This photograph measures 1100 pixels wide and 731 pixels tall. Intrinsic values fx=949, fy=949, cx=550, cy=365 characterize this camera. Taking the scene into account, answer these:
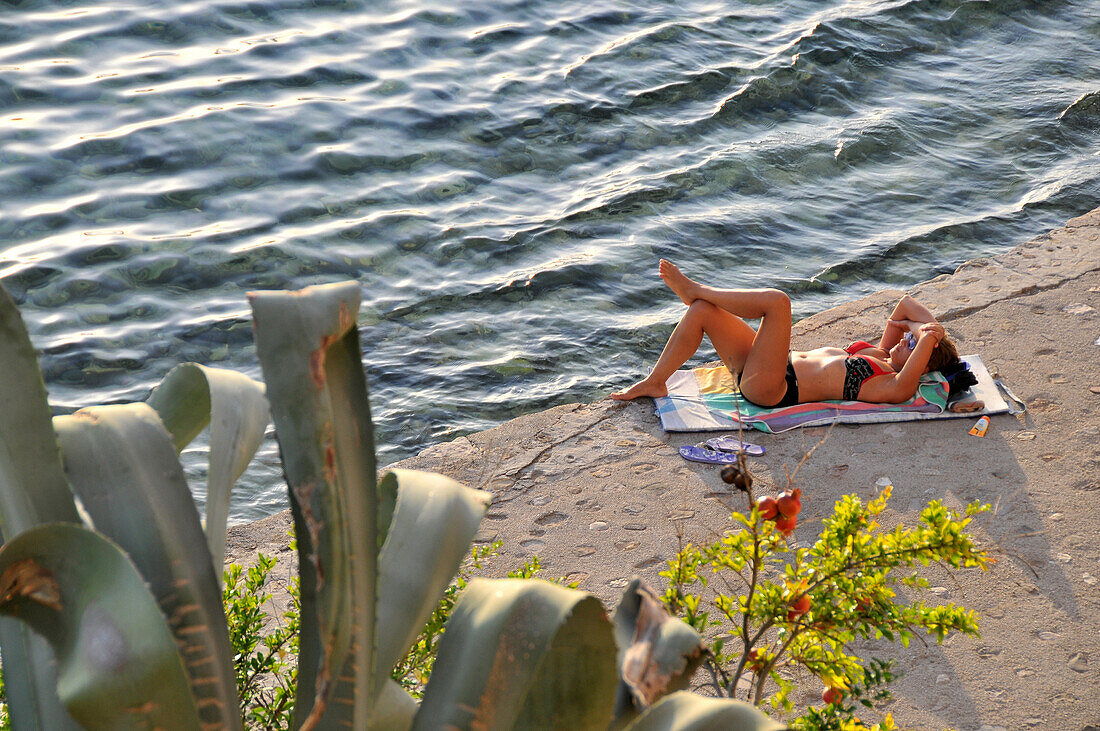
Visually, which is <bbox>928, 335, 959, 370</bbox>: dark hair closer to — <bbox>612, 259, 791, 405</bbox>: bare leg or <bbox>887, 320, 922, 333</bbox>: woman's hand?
<bbox>887, 320, 922, 333</bbox>: woman's hand

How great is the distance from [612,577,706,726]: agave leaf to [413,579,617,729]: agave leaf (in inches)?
1.5

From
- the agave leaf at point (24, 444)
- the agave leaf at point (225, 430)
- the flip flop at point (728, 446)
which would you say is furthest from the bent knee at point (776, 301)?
the agave leaf at point (24, 444)

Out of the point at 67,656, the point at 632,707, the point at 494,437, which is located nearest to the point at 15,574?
the point at 67,656

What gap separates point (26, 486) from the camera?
3.90 feet

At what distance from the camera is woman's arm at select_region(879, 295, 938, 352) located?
15.4ft

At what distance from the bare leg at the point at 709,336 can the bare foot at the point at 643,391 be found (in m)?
0.07

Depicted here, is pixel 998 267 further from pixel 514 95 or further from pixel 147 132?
pixel 147 132

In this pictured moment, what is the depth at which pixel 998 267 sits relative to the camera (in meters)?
5.54

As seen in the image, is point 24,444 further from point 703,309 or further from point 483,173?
point 483,173

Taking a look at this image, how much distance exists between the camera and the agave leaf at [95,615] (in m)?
0.98

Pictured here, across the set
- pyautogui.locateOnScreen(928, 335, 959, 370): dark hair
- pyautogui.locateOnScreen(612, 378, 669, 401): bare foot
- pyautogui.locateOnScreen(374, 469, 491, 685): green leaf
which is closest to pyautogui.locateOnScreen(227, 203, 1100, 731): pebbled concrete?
pyautogui.locateOnScreen(612, 378, 669, 401): bare foot

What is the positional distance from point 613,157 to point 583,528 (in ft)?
15.6

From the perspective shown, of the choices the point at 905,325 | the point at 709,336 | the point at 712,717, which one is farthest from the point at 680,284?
the point at 712,717

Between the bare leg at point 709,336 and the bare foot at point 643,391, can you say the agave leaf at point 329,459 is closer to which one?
the bare foot at point 643,391
